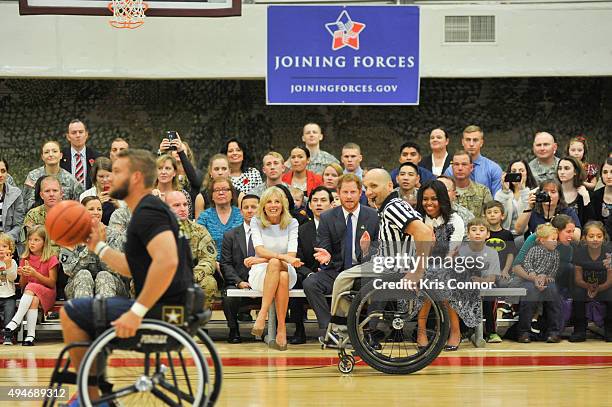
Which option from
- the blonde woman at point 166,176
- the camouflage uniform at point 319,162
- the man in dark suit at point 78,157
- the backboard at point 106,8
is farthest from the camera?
the backboard at point 106,8

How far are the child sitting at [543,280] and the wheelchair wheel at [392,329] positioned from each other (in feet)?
5.21

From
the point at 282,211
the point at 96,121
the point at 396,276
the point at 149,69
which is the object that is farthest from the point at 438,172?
the point at 96,121

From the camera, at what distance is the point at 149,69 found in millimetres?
11602

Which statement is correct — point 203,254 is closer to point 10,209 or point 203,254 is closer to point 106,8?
point 10,209

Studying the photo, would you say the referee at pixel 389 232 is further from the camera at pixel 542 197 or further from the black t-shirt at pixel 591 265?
the black t-shirt at pixel 591 265

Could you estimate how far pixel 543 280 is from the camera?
872cm

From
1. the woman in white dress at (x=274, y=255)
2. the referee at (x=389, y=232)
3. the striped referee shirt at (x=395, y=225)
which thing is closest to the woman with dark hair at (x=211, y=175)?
the woman in white dress at (x=274, y=255)

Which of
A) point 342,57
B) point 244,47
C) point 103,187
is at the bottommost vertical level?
point 103,187

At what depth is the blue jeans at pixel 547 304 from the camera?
8.71m

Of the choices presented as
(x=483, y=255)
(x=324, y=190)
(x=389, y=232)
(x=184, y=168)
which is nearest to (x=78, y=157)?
(x=184, y=168)

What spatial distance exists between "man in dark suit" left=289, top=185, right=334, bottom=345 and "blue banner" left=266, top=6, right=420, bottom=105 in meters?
2.44

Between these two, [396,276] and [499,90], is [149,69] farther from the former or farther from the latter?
[396,276]

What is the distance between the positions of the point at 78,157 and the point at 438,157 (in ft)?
12.0

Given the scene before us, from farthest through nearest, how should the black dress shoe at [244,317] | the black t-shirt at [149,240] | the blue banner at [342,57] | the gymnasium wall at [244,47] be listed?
the gymnasium wall at [244,47]
the blue banner at [342,57]
the black dress shoe at [244,317]
the black t-shirt at [149,240]
